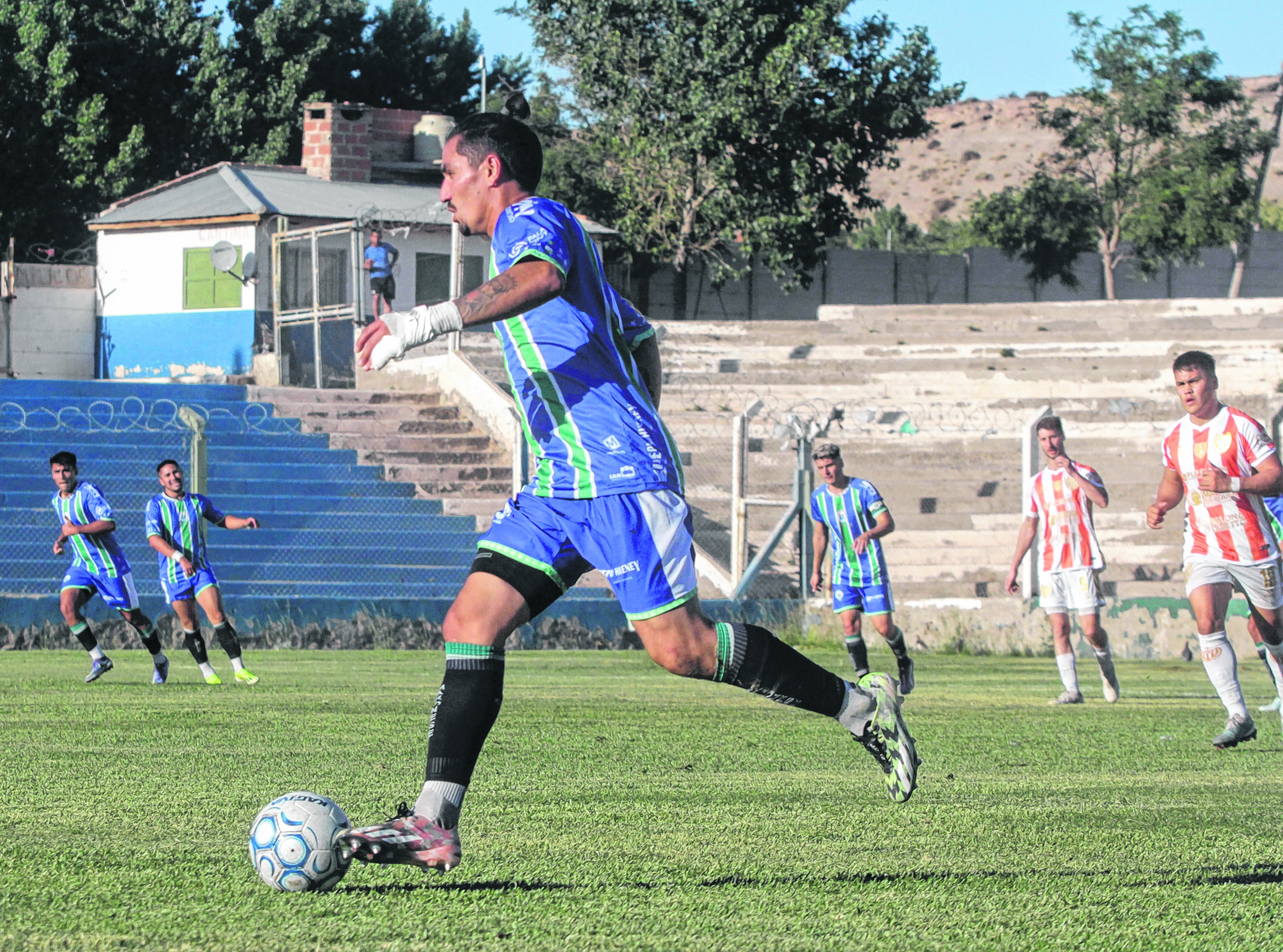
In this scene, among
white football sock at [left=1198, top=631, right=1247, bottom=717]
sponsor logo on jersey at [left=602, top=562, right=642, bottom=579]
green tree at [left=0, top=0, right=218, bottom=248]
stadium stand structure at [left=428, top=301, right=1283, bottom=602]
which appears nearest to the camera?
sponsor logo on jersey at [left=602, top=562, right=642, bottom=579]

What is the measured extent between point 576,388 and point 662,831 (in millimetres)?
1483

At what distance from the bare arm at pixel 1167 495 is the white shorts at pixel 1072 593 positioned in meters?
3.19

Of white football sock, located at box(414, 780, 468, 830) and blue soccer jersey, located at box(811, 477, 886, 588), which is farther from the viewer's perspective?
blue soccer jersey, located at box(811, 477, 886, 588)

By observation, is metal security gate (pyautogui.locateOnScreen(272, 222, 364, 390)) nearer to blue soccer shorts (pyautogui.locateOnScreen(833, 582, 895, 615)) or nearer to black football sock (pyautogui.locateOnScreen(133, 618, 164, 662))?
black football sock (pyautogui.locateOnScreen(133, 618, 164, 662))

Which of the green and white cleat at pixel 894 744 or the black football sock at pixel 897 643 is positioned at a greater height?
the green and white cleat at pixel 894 744

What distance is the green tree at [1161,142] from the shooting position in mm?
41250

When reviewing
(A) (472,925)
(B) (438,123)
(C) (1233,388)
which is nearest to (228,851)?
(A) (472,925)

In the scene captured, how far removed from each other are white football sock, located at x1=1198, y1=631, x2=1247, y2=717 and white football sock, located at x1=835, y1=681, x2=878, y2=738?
423 cm

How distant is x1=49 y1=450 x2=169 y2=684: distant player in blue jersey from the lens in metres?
12.4

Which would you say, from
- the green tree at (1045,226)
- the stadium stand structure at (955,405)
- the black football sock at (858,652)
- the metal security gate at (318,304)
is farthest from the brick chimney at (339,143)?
the black football sock at (858,652)

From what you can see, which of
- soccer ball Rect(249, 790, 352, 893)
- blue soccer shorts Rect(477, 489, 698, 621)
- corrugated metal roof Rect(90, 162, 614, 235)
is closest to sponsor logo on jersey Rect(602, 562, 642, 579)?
blue soccer shorts Rect(477, 489, 698, 621)

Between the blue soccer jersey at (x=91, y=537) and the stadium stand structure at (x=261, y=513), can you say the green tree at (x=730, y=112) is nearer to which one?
the stadium stand structure at (x=261, y=513)

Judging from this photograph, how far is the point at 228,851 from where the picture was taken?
14.8ft

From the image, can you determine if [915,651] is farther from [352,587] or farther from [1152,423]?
[1152,423]
